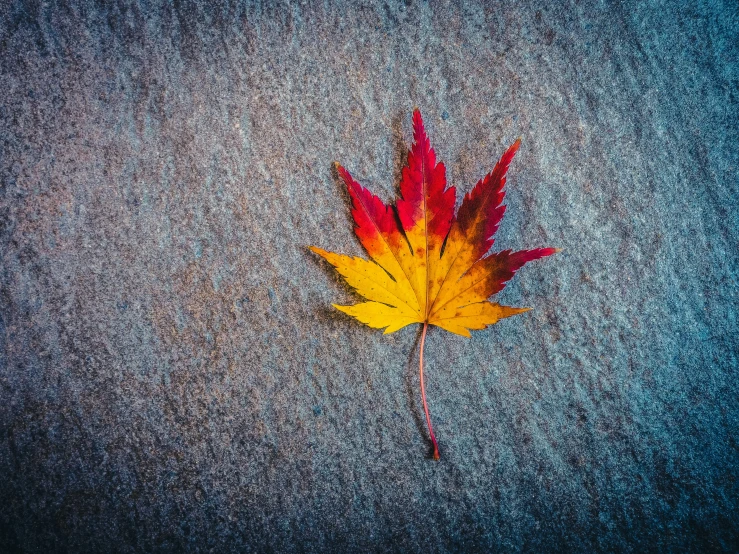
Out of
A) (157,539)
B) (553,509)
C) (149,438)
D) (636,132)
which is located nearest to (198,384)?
(149,438)

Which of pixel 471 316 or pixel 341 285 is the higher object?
pixel 341 285

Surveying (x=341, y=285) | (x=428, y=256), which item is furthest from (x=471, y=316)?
(x=341, y=285)

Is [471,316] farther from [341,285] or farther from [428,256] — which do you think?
[341,285]

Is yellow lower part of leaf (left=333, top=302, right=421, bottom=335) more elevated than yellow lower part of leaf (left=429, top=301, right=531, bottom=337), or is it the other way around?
yellow lower part of leaf (left=333, top=302, right=421, bottom=335)

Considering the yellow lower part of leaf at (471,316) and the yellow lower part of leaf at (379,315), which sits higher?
the yellow lower part of leaf at (379,315)

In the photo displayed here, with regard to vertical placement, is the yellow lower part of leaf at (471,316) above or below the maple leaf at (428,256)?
below
